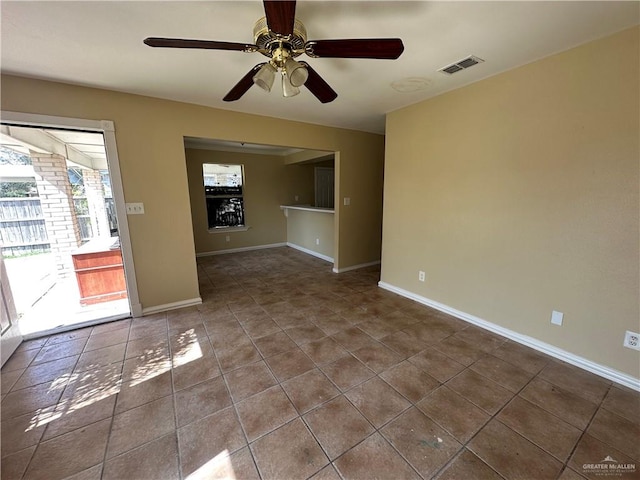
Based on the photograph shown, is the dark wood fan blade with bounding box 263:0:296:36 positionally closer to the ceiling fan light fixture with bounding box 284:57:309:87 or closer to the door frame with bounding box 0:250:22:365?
the ceiling fan light fixture with bounding box 284:57:309:87

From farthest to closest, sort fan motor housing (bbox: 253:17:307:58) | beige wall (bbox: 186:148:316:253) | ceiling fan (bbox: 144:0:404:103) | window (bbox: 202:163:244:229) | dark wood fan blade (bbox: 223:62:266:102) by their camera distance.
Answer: window (bbox: 202:163:244:229), beige wall (bbox: 186:148:316:253), dark wood fan blade (bbox: 223:62:266:102), fan motor housing (bbox: 253:17:307:58), ceiling fan (bbox: 144:0:404:103)

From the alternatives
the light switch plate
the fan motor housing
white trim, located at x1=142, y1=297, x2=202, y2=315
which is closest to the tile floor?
white trim, located at x1=142, y1=297, x2=202, y2=315

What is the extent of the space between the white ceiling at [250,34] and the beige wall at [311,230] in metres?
2.89

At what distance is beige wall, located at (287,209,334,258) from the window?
1183mm

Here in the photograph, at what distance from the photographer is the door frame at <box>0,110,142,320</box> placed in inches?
84.6

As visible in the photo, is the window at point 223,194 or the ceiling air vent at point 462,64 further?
the window at point 223,194

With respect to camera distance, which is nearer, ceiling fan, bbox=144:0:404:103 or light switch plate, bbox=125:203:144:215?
ceiling fan, bbox=144:0:404:103

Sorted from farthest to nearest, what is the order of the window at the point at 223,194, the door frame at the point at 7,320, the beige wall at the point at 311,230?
the window at the point at 223,194 < the beige wall at the point at 311,230 < the door frame at the point at 7,320

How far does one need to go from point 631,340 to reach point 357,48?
8.44ft

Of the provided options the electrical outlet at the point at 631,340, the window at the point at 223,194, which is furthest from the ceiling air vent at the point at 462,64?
the window at the point at 223,194

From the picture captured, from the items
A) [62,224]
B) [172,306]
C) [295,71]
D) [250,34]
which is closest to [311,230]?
[172,306]

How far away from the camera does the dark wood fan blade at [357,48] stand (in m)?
1.25

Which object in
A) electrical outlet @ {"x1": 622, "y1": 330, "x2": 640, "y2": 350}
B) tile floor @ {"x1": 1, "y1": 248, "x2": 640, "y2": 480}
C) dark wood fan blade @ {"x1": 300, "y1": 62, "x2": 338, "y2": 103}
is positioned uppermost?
dark wood fan blade @ {"x1": 300, "y1": 62, "x2": 338, "y2": 103}

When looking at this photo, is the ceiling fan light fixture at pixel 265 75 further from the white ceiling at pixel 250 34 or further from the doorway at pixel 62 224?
the doorway at pixel 62 224
